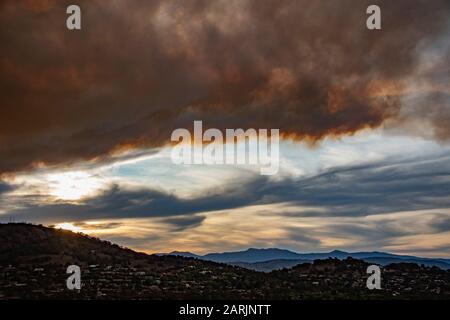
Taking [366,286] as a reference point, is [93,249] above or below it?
above

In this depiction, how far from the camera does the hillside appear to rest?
6088cm

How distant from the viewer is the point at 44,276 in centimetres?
7100

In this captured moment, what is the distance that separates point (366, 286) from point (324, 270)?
13428mm

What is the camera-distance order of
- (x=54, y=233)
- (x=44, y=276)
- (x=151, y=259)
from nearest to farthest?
(x=44, y=276), (x=151, y=259), (x=54, y=233)

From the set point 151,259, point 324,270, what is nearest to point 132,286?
point 151,259

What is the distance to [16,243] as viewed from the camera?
91.4 metres

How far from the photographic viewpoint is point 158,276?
73562mm

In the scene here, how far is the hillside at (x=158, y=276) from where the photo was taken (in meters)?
60.9
